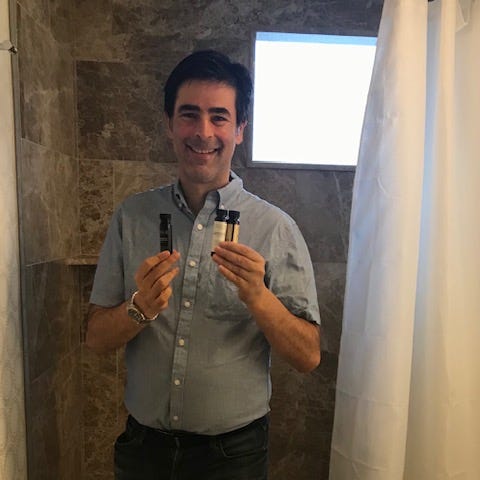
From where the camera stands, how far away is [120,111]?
1374 mm

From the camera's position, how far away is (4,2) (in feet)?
3.02

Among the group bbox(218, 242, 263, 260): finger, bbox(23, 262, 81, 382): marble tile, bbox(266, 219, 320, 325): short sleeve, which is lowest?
bbox(23, 262, 81, 382): marble tile

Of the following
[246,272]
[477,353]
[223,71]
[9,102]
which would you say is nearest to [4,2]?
[9,102]

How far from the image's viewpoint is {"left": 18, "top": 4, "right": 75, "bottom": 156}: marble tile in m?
1.06

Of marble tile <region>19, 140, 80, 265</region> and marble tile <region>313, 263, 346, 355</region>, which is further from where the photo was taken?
marble tile <region>313, 263, 346, 355</region>

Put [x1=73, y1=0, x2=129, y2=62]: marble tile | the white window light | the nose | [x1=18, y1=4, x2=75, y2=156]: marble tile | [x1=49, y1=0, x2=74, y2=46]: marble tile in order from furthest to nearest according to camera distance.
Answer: the white window light < [x1=73, y1=0, x2=129, y2=62]: marble tile < [x1=49, y1=0, x2=74, y2=46]: marble tile < [x1=18, y1=4, x2=75, y2=156]: marble tile < the nose

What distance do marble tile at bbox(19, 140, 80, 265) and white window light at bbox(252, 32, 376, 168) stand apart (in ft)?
1.98

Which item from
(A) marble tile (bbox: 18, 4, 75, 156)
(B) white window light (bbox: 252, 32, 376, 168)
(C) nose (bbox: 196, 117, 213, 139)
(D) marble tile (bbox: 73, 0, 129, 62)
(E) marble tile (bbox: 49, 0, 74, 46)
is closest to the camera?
(C) nose (bbox: 196, 117, 213, 139)

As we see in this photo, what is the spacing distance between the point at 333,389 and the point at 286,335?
2.37 ft

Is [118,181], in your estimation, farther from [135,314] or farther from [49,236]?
[135,314]

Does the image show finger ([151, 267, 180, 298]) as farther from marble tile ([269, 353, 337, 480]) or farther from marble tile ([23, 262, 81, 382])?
marble tile ([269, 353, 337, 480])

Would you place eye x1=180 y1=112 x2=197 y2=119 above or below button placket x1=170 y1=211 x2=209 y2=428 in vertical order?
above

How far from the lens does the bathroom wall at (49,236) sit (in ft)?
3.49

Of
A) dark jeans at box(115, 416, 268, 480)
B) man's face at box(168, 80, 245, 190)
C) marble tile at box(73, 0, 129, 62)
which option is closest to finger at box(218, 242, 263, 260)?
man's face at box(168, 80, 245, 190)
